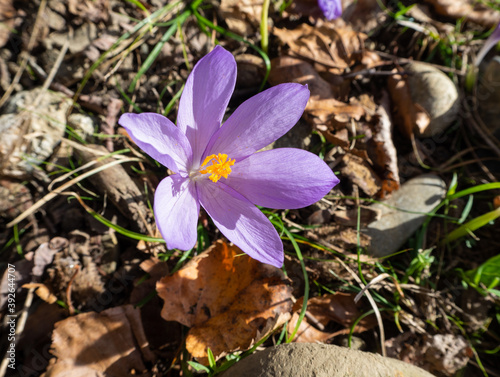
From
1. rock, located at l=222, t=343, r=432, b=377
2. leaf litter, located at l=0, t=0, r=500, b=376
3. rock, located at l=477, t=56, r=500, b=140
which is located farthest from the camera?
rock, located at l=477, t=56, r=500, b=140

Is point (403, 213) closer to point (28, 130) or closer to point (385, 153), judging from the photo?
point (385, 153)

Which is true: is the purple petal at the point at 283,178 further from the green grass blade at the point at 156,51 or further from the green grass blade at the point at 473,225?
the green grass blade at the point at 473,225

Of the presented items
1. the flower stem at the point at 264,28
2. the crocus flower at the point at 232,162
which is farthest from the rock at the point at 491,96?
the crocus flower at the point at 232,162

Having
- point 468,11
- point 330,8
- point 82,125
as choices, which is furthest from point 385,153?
point 82,125

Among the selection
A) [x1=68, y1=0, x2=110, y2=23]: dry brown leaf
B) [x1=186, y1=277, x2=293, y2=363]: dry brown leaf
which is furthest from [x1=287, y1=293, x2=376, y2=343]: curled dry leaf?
[x1=68, y1=0, x2=110, y2=23]: dry brown leaf

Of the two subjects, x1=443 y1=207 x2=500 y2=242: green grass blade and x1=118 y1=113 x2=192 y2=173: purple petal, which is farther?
x1=443 y1=207 x2=500 y2=242: green grass blade

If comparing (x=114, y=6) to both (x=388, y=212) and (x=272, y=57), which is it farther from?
(x=388, y=212)

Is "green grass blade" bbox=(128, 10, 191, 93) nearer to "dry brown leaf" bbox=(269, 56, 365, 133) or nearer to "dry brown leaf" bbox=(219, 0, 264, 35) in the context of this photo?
"dry brown leaf" bbox=(219, 0, 264, 35)
